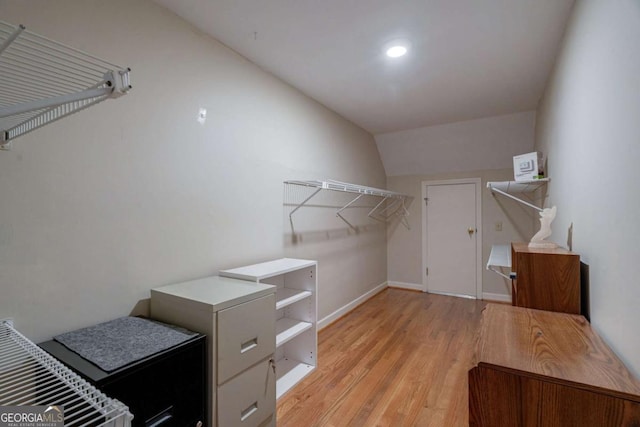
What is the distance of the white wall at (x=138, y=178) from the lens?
125cm

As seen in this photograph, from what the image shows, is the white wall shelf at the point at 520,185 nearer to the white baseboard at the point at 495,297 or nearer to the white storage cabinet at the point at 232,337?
the white baseboard at the point at 495,297

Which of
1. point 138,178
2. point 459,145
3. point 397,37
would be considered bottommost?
point 138,178

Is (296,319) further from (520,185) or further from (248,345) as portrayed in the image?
(520,185)

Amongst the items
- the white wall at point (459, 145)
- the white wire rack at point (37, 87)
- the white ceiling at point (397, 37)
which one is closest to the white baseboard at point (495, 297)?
the white wall at point (459, 145)

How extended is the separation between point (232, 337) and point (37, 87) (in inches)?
51.5

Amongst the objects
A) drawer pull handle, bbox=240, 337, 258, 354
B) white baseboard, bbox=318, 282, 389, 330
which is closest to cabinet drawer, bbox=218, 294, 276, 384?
drawer pull handle, bbox=240, 337, 258, 354

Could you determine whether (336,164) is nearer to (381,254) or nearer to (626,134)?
(381,254)

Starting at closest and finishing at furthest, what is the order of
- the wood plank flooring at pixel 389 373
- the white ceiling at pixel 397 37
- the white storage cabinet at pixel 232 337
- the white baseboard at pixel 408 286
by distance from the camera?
the white storage cabinet at pixel 232 337 → the white ceiling at pixel 397 37 → the wood plank flooring at pixel 389 373 → the white baseboard at pixel 408 286

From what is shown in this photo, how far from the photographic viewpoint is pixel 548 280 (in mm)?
1496

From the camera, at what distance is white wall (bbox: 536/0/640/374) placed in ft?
3.22

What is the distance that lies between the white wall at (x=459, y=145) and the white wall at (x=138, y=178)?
2.44 metres

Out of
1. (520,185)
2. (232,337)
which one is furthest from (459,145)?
(232,337)

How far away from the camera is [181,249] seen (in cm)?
179

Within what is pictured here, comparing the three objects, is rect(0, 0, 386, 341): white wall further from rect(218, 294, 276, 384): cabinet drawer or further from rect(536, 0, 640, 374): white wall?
rect(536, 0, 640, 374): white wall
